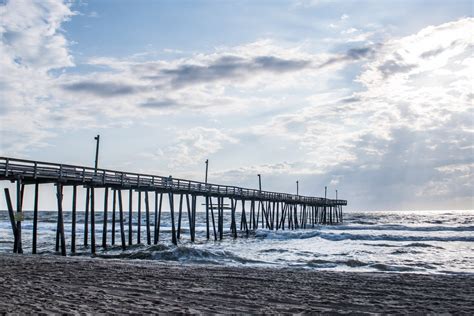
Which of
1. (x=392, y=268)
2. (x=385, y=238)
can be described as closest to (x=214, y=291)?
(x=392, y=268)

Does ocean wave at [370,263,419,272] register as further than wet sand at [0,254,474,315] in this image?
Yes

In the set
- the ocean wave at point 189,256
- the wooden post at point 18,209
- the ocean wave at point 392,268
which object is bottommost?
the ocean wave at point 392,268

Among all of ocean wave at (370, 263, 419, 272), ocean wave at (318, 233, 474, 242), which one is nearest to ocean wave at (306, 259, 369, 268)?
ocean wave at (370, 263, 419, 272)

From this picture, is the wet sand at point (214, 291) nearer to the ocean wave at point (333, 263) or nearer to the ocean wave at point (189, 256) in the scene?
the ocean wave at point (333, 263)

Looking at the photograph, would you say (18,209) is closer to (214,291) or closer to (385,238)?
(214,291)

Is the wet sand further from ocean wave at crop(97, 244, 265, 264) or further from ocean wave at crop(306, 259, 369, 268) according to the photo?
ocean wave at crop(97, 244, 265, 264)

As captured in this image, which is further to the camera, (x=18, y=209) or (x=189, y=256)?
(x=189, y=256)

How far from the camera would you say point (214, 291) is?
9.43 metres

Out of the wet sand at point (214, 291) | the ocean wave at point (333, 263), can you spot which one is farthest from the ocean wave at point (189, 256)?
the wet sand at point (214, 291)

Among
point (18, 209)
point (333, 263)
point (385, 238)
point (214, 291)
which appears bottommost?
point (385, 238)

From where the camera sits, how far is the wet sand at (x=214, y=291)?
7.55m

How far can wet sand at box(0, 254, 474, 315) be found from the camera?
7555mm

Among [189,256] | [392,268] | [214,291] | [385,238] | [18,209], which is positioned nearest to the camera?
[214,291]

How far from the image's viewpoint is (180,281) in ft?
35.5
